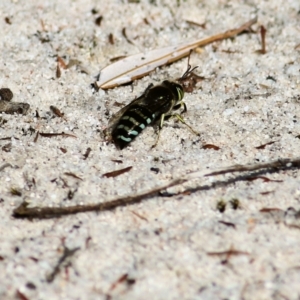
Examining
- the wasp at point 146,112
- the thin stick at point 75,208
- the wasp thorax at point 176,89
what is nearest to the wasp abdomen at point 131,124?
the wasp at point 146,112

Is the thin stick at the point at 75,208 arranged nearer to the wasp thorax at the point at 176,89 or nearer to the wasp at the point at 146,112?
the wasp at the point at 146,112

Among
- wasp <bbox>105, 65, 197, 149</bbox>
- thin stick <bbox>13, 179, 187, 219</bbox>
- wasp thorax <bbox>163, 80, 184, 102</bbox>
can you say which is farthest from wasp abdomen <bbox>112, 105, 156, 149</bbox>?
thin stick <bbox>13, 179, 187, 219</bbox>

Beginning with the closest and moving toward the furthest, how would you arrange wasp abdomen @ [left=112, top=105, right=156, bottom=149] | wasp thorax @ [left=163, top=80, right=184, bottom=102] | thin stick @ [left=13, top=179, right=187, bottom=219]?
1. thin stick @ [left=13, top=179, right=187, bottom=219]
2. wasp abdomen @ [left=112, top=105, right=156, bottom=149]
3. wasp thorax @ [left=163, top=80, right=184, bottom=102]

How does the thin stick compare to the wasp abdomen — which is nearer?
the thin stick

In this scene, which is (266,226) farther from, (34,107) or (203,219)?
(34,107)

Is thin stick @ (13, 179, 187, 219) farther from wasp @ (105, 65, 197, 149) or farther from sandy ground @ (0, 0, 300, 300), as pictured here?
wasp @ (105, 65, 197, 149)

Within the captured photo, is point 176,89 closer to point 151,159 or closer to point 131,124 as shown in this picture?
point 131,124
